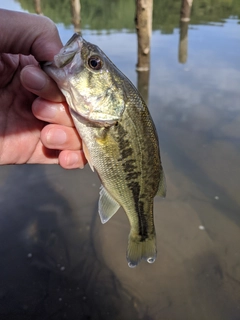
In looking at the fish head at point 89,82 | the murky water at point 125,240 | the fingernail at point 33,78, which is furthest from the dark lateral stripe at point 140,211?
the murky water at point 125,240

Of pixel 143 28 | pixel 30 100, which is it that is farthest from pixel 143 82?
pixel 30 100

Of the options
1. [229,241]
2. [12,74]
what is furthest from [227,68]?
[12,74]

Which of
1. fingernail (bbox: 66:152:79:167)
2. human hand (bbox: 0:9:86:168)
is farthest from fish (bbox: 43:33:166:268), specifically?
fingernail (bbox: 66:152:79:167)

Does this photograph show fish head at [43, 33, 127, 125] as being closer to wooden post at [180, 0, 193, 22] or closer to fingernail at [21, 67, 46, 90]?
fingernail at [21, 67, 46, 90]

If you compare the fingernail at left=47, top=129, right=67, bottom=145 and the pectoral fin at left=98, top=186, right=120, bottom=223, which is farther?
the fingernail at left=47, top=129, right=67, bottom=145

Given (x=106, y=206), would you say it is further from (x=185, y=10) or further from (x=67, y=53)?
(x=185, y=10)

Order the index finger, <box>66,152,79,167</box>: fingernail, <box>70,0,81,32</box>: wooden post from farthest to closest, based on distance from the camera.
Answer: <box>70,0,81,32</box>: wooden post, <box>66,152,79,167</box>: fingernail, the index finger
